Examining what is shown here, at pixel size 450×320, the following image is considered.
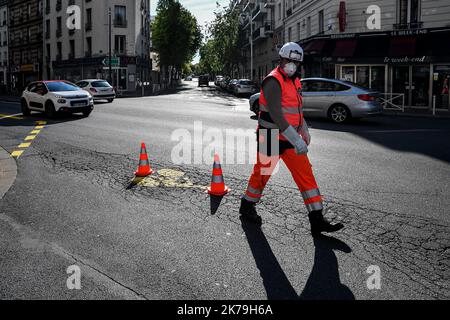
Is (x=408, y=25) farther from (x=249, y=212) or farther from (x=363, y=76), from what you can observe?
(x=249, y=212)

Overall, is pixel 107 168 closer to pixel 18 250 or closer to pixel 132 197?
pixel 132 197

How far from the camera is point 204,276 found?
11.4ft

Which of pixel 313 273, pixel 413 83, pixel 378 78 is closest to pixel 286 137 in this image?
pixel 313 273

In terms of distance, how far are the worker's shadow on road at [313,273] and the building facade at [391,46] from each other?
19.7 m

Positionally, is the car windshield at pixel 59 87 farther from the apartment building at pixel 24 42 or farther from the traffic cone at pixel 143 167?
the apartment building at pixel 24 42

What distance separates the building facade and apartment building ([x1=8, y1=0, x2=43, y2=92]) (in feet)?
136

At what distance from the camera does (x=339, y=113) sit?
48.9 feet

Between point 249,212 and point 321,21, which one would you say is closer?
point 249,212

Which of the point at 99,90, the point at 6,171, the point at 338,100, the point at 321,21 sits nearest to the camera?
the point at 6,171

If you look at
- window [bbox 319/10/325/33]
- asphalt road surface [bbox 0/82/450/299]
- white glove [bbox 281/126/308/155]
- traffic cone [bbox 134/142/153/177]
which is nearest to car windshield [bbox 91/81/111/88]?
window [bbox 319/10/325/33]

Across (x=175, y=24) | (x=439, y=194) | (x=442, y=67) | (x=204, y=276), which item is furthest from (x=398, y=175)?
(x=175, y=24)

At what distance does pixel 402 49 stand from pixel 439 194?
18.6 m

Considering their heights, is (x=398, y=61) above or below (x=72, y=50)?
below

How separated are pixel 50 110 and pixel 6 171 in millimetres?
9520
